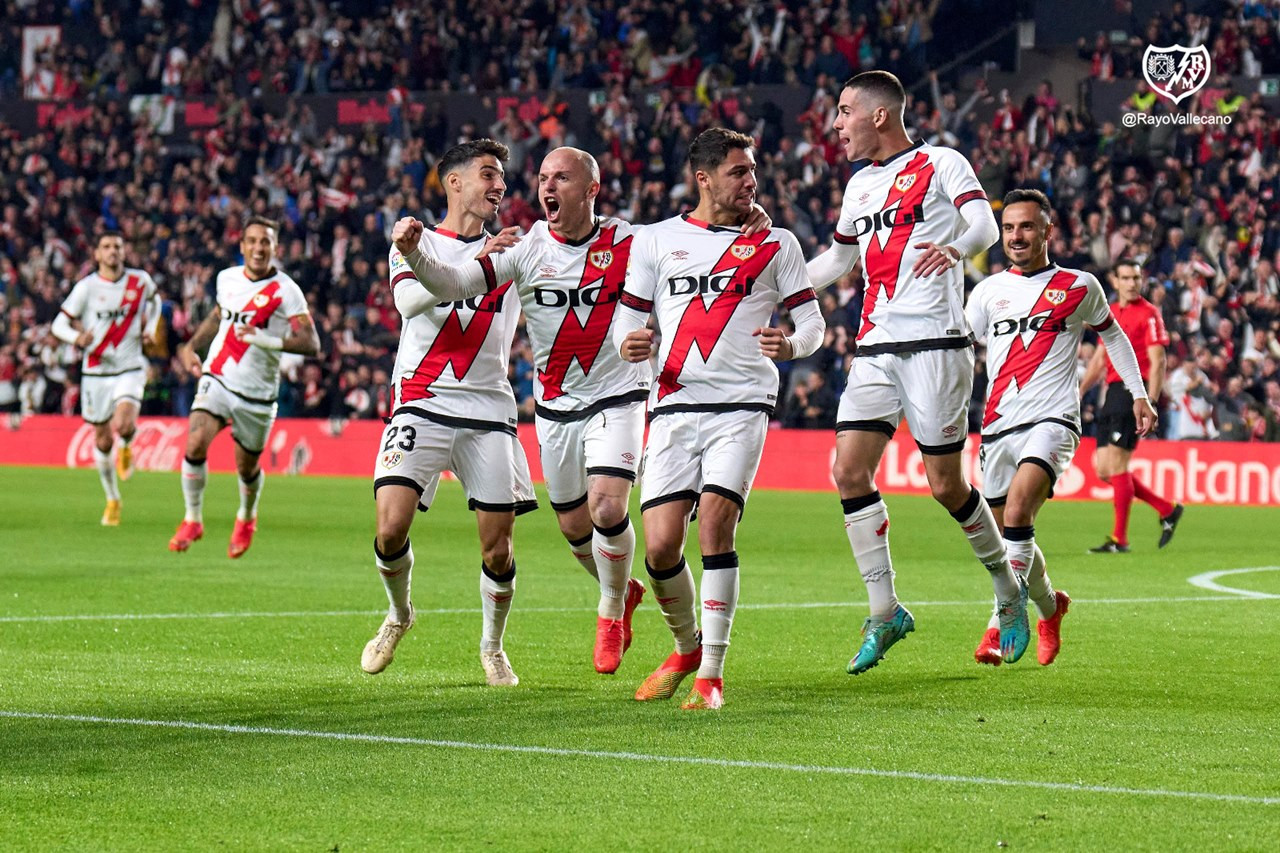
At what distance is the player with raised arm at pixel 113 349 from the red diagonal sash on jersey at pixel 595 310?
1040cm

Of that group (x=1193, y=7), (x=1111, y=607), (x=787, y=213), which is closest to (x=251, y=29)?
(x=787, y=213)

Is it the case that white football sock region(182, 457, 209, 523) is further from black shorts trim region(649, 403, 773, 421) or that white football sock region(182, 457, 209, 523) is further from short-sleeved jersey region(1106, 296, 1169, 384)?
black shorts trim region(649, 403, 773, 421)

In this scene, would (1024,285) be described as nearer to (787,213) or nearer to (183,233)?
(787,213)

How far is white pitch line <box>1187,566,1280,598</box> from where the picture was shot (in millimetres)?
12062

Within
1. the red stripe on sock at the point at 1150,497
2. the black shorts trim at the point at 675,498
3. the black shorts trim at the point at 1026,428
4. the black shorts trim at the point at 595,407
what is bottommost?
the red stripe on sock at the point at 1150,497

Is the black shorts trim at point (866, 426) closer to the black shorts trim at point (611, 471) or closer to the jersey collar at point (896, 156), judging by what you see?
the black shorts trim at point (611, 471)

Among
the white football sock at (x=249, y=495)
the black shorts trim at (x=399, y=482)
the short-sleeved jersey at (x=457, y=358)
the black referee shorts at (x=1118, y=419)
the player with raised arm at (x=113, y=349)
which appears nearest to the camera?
the black shorts trim at (x=399, y=482)

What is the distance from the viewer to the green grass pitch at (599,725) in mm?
4910

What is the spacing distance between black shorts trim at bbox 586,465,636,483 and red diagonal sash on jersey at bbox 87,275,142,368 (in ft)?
35.9

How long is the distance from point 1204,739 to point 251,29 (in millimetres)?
31193

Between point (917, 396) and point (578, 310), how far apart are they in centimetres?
149

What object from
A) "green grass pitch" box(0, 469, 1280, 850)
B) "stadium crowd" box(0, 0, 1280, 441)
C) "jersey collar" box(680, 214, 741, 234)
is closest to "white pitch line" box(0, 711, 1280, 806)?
"green grass pitch" box(0, 469, 1280, 850)

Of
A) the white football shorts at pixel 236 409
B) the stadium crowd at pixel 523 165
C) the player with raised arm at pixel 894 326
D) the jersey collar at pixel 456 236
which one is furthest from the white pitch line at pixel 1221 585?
the stadium crowd at pixel 523 165

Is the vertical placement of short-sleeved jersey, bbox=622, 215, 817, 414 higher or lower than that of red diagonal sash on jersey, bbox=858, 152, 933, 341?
lower
